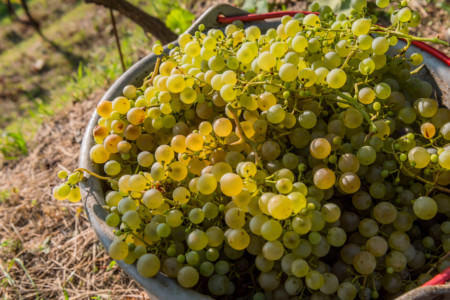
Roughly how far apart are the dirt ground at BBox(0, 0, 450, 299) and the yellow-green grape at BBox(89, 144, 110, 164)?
0.74 m

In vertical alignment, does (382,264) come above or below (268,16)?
below

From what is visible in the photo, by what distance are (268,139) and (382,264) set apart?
1.41ft

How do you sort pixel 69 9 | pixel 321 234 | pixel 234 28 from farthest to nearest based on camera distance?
pixel 69 9
pixel 234 28
pixel 321 234

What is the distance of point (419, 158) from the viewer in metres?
0.96

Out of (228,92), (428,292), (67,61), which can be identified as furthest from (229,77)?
(67,61)

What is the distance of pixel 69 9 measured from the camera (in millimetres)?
5051

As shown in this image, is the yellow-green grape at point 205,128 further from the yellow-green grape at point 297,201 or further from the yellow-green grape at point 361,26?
the yellow-green grape at point 361,26

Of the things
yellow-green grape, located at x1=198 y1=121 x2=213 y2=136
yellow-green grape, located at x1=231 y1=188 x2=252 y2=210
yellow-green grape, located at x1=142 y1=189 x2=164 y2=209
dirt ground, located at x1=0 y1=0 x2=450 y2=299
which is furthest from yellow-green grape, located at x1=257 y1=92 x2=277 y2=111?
dirt ground, located at x1=0 y1=0 x2=450 y2=299

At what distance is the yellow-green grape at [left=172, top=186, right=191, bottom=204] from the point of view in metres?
0.98

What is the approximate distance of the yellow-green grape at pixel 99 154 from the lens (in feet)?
3.78

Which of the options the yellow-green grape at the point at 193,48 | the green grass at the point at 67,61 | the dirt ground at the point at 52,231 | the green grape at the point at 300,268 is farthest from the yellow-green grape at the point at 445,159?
the green grass at the point at 67,61

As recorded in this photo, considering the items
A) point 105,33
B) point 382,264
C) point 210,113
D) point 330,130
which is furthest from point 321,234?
point 105,33

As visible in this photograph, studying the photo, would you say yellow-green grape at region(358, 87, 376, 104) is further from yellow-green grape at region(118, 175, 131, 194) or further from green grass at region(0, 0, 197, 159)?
green grass at region(0, 0, 197, 159)

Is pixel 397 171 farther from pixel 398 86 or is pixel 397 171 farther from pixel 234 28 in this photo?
pixel 234 28
